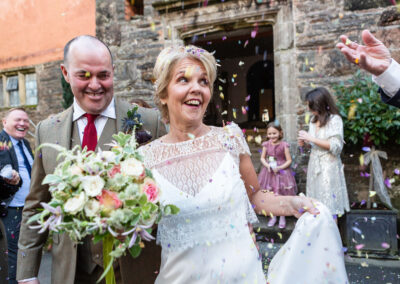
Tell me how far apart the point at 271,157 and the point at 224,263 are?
426 cm

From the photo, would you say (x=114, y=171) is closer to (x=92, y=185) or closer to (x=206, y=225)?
(x=92, y=185)

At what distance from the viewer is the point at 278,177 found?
5.71m

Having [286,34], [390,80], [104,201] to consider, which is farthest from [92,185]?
[286,34]

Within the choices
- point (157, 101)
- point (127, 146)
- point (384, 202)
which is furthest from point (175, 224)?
point (384, 202)

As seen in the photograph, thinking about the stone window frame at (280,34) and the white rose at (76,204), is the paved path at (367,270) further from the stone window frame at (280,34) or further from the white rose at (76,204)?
the white rose at (76,204)

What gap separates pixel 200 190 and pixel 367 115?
3.90 m

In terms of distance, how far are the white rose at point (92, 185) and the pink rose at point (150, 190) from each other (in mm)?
161

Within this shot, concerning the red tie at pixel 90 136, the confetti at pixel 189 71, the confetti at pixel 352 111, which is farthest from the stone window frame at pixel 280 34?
the red tie at pixel 90 136

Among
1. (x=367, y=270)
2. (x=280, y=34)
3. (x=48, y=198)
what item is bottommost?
(x=367, y=270)

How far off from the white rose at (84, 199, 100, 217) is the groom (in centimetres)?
60

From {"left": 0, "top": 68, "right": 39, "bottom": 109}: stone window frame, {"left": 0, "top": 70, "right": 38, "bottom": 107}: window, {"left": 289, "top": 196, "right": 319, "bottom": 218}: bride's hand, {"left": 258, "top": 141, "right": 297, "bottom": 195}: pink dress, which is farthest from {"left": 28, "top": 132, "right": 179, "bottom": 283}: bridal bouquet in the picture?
{"left": 0, "top": 70, "right": 38, "bottom": 107}: window

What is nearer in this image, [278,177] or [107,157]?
[107,157]

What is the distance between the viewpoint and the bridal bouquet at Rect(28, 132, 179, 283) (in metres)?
1.24

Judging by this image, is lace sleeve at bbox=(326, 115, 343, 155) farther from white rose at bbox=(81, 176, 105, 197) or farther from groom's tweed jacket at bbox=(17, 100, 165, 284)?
white rose at bbox=(81, 176, 105, 197)
